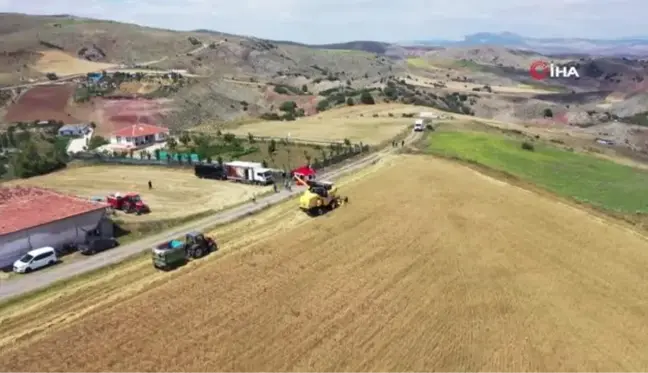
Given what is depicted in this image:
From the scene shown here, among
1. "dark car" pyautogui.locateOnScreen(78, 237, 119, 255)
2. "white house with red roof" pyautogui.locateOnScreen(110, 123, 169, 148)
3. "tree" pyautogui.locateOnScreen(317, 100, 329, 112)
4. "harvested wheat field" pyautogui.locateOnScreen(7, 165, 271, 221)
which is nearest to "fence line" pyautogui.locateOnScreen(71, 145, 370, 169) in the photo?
"harvested wheat field" pyautogui.locateOnScreen(7, 165, 271, 221)

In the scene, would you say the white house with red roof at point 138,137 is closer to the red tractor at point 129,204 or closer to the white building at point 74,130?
the white building at point 74,130

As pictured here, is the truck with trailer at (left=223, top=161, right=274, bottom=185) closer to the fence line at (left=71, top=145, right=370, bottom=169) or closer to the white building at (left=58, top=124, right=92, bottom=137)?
the fence line at (left=71, top=145, right=370, bottom=169)

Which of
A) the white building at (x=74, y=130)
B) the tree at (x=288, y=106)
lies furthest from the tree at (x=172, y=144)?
A: the tree at (x=288, y=106)

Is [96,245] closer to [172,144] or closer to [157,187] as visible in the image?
[157,187]

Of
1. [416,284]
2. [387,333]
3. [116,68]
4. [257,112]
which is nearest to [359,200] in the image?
[416,284]

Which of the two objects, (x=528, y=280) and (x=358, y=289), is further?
(x=528, y=280)

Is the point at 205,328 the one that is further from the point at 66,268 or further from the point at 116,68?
the point at 116,68
